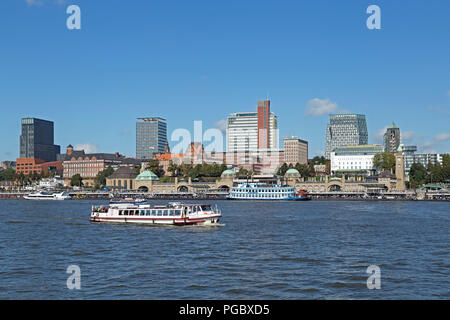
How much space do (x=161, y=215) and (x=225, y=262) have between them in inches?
1169

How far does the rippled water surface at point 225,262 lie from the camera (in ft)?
91.2

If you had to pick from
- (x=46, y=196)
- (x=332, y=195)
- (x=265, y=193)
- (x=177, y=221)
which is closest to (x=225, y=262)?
(x=177, y=221)

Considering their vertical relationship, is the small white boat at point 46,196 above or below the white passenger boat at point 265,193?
below

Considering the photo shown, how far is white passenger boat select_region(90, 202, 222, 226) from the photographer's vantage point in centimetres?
6362

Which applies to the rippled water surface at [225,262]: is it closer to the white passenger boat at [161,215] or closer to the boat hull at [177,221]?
the boat hull at [177,221]

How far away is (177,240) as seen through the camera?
49.4 meters

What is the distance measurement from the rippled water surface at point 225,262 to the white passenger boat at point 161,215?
2.50m

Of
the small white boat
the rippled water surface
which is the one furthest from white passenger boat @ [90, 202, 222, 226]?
the small white boat

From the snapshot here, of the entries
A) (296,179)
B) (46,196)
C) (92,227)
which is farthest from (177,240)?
(296,179)

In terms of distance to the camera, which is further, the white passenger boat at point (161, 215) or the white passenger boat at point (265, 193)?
the white passenger boat at point (265, 193)

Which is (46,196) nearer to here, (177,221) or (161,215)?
(161,215)

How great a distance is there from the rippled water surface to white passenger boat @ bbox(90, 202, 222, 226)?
2.50 metres

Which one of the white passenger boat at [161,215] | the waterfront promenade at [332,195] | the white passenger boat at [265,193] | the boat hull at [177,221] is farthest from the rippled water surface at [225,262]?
the waterfront promenade at [332,195]
